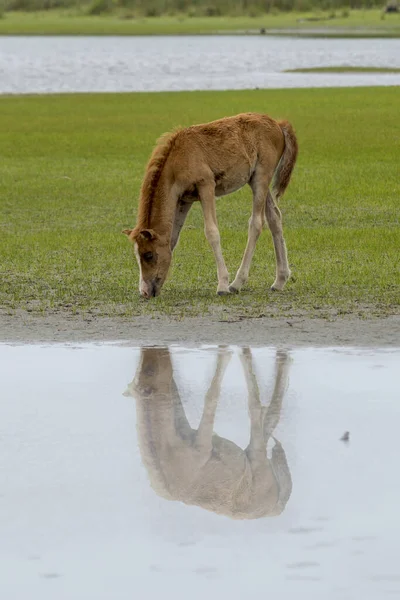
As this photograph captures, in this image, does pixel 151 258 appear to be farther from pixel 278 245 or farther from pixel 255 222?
pixel 278 245

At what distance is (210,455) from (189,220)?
10202mm

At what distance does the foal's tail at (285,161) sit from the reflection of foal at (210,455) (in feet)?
12.2

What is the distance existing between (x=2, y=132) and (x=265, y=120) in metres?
18.7

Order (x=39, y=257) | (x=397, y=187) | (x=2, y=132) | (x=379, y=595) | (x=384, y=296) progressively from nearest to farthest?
1. (x=379, y=595)
2. (x=384, y=296)
3. (x=39, y=257)
4. (x=397, y=187)
5. (x=2, y=132)

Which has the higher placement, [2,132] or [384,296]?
[384,296]

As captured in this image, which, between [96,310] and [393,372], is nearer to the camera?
[393,372]

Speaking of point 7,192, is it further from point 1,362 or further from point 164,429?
point 164,429

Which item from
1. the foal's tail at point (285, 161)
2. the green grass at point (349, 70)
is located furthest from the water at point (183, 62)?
the foal's tail at point (285, 161)

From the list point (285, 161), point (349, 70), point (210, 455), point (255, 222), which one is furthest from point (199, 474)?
point (349, 70)

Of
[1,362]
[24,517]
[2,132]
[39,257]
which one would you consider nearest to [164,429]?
[24,517]

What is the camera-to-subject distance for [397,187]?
18.7 meters

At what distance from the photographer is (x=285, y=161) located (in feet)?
37.3

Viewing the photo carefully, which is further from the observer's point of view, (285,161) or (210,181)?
(285,161)

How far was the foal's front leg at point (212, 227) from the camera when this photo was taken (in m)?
10.7
